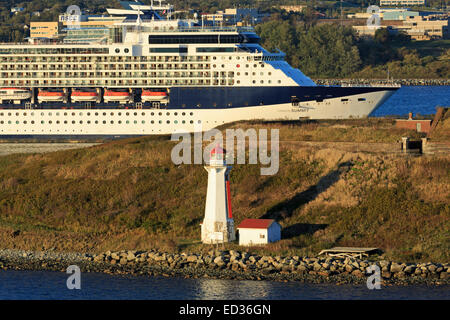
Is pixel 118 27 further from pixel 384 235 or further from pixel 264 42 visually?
pixel 264 42

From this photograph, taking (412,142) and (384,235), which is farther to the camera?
(412,142)

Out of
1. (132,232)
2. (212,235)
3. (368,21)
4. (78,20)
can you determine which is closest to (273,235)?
(212,235)

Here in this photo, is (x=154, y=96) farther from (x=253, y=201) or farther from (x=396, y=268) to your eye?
(x=396, y=268)

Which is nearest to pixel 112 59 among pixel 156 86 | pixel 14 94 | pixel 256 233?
pixel 156 86

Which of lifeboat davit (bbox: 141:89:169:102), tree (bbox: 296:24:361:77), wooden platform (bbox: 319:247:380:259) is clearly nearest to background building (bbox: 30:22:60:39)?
tree (bbox: 296:24:361:77)

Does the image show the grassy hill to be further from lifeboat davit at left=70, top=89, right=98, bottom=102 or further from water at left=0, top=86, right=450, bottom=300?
lifeboat davit at left=70, top=89, right=98, bottom=102
